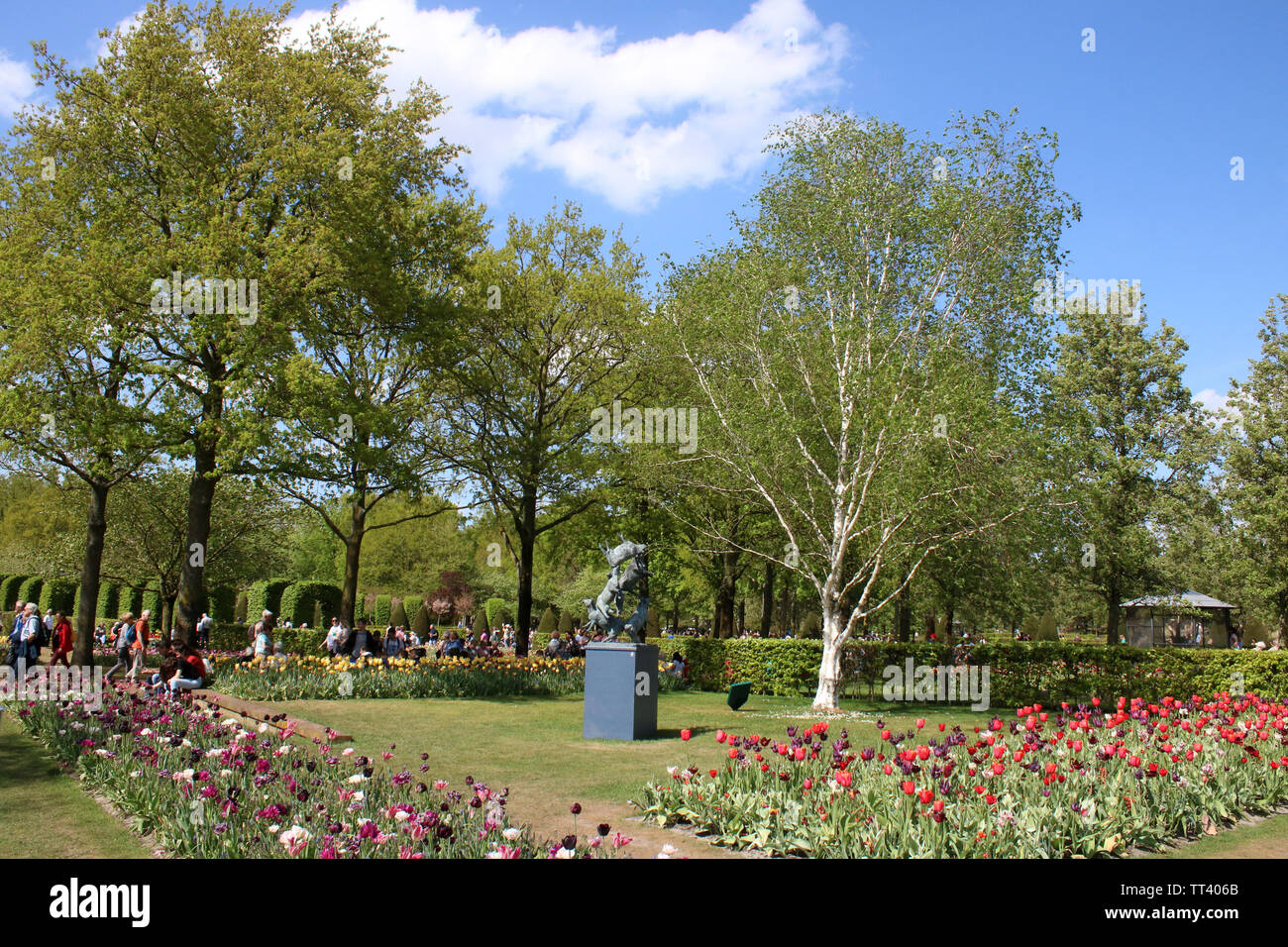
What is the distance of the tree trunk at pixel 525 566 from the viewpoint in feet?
81.6

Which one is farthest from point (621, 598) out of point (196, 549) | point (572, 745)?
point (196, 549)

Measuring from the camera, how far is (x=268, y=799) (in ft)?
20.5

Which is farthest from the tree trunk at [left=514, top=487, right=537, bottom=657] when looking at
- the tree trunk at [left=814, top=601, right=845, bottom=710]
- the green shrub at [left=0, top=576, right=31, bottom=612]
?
the green shrub at [left=0, top=576, right=31, bottom=612]

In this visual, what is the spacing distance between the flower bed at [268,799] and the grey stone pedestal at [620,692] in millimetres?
4328

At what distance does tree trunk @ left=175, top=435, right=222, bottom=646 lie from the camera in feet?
60.2

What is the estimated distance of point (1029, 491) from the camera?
16.6 m

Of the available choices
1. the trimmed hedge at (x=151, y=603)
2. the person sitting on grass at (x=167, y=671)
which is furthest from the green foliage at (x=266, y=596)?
the person sitting on grass at (x=167, y=671)

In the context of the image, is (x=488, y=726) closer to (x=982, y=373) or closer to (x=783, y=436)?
(x=783, y=436)

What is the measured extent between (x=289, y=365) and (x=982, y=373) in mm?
13942

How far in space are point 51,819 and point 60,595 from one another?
1371 inches

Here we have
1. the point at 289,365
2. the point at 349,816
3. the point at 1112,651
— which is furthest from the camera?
the point at 1112,651

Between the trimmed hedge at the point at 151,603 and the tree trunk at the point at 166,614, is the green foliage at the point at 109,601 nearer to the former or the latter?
the trimmed hedge at the point at 151,603

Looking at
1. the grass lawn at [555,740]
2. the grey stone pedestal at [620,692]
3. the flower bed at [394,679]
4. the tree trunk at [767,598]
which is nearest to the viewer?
the grass lawn at [555,740]

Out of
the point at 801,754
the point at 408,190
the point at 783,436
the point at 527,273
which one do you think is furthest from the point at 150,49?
the point at 801,754
